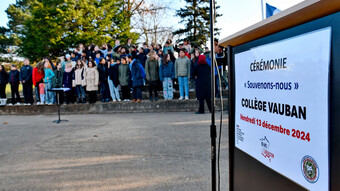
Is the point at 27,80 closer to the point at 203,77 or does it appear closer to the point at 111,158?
the point at 203,77

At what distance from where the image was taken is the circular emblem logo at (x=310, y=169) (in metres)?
1.27

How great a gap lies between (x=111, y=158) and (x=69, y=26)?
67.6ft

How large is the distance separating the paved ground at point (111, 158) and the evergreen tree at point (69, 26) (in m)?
16.3

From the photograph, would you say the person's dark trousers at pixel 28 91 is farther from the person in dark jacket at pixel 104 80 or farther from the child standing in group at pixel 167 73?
the child standing in group at pixel 167 73

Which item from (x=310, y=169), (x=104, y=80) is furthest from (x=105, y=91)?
(x=310, y=169)

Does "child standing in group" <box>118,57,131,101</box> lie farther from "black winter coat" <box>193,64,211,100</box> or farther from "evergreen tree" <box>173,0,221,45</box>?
"evergreen tree" <box>173,0,221,45</box>

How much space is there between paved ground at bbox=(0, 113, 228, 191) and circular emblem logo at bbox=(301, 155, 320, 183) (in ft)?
6.43

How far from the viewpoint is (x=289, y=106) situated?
56.5 inches

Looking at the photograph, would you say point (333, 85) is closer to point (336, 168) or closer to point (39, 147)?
point (336, 168)

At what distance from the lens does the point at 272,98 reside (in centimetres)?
158

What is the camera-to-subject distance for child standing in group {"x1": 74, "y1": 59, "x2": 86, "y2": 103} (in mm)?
11711

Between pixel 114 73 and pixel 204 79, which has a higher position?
pixel 114 73

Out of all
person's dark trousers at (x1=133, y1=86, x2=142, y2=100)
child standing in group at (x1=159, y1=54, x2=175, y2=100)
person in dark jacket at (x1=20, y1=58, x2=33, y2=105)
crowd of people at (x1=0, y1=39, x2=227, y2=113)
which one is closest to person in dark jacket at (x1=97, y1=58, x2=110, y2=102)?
crowd of people at (x1=0, y1=39, x2=227, y2=113)

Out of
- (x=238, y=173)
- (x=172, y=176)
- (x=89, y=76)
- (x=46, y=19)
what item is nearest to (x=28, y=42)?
(x=46, y=19)
